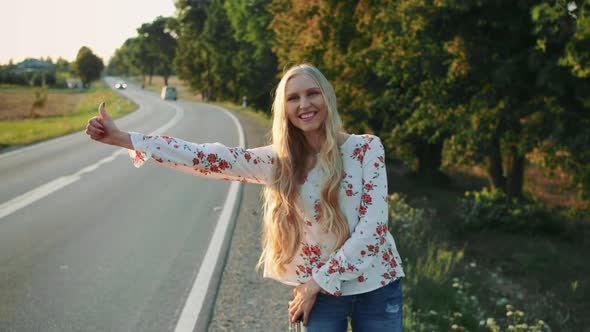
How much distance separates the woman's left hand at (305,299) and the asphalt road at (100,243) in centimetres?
230

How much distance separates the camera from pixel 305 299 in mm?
2365

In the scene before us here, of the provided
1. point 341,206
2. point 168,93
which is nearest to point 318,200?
point 341,206

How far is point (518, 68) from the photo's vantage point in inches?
434

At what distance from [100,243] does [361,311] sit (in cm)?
501

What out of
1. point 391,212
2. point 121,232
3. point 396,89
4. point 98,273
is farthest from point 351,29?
point 98,273

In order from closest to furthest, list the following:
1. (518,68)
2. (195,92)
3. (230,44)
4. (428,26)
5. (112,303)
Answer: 1. (112,303)
2. (518,68)
3. (428,26)
4. (230,44)
5. (195,92)

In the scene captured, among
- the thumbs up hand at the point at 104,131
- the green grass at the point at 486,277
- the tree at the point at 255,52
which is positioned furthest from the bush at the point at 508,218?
the tree at the point at 255,52

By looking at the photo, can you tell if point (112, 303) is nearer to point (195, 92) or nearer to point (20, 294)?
point (20, 294)

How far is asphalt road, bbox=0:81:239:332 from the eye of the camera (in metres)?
4.70

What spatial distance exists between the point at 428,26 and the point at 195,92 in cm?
5516

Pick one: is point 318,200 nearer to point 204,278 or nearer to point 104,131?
point 104,131

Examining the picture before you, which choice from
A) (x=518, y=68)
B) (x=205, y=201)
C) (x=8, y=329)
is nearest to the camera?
(x=8, y=329)

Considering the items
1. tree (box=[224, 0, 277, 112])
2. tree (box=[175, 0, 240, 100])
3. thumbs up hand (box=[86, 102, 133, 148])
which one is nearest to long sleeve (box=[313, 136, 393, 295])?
thumbs up hand (box=[86, 102, 133, 148])

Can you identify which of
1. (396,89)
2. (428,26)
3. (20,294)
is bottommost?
(20,294)
